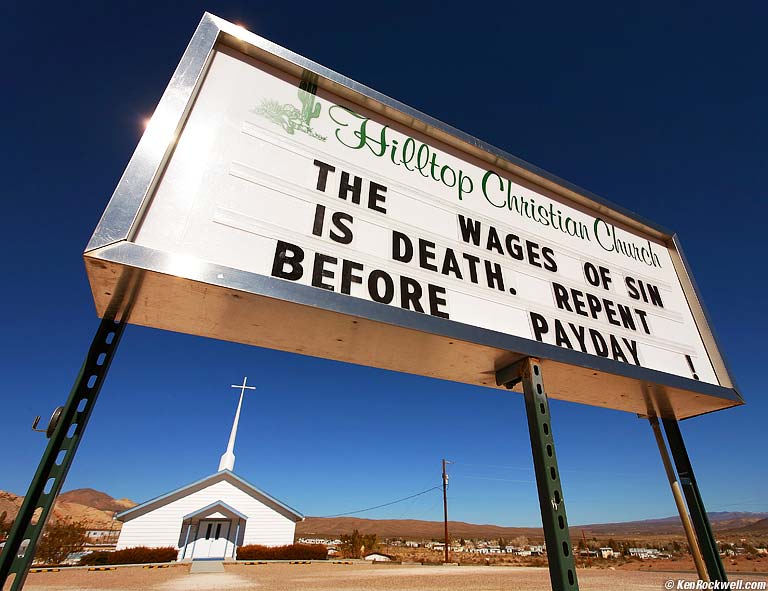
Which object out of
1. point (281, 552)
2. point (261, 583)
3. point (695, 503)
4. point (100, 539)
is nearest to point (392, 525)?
point (100, 539)

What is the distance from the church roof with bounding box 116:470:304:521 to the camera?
66.1 feet

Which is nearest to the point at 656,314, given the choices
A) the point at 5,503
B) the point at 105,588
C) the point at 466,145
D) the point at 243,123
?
the point at 466,145

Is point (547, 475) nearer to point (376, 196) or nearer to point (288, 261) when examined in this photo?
point (288, 261)

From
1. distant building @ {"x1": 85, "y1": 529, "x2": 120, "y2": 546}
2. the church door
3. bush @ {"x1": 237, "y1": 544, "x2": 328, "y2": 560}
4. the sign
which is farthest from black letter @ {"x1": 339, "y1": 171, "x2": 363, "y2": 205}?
distant building @ {"x1": 85, "y1": 529, "x2": 120, "y2": 546}

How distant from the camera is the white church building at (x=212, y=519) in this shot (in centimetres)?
2014

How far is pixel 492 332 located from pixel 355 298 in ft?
3.31

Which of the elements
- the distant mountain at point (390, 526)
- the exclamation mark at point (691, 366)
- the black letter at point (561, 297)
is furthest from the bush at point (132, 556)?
the distant mountain at point (390, 526)

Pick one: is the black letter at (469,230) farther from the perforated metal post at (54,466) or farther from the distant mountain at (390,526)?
the distant mountain at (390,526)

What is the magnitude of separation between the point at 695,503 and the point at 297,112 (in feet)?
15.7

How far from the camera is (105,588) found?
12.0 m

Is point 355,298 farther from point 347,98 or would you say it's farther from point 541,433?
point 347,98

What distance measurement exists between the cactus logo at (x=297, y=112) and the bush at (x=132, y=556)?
24.2 m

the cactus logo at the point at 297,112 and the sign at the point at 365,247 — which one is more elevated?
the cactus logo at the point at 297,112

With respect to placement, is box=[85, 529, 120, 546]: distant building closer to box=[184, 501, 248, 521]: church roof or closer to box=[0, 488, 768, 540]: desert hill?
box=[0, 488, 768, 540]: desert hill
